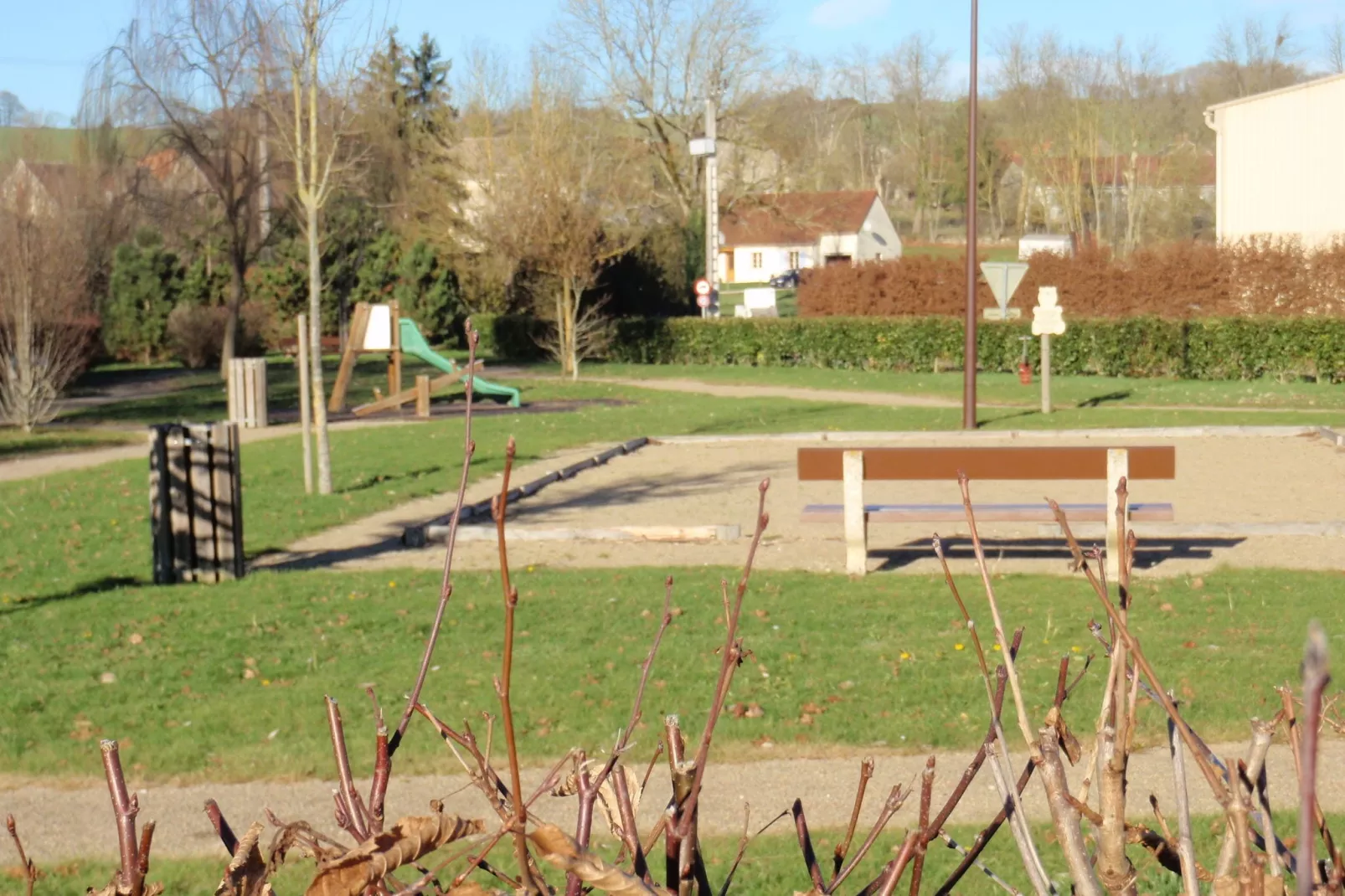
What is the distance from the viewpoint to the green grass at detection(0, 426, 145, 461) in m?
19.3

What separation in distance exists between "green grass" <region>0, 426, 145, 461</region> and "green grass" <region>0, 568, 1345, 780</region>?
10569 mm

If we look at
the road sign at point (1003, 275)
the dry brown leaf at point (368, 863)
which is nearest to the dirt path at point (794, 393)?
the road sign at point (1003, 275)

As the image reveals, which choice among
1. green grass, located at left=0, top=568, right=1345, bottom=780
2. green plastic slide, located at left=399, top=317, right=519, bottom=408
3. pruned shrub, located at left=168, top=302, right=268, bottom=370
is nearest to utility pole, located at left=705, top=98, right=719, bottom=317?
pruned shrub, located at left=168, top=302, right=268, bottom=370

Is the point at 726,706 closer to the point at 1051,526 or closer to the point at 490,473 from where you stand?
the point at 1051,526

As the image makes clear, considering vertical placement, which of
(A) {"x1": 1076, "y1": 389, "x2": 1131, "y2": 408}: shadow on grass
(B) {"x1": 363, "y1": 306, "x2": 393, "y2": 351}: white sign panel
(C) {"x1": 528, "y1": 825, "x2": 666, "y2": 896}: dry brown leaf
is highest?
(B) {"x1": 363, "y1": 306, "x2": 393, "y2": 351}: white sign panel

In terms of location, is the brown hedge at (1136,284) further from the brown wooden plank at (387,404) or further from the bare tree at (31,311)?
the bare tree at (31,311)

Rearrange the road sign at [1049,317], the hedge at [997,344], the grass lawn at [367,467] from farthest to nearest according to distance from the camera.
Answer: the hedge at [997,344] < the road sign at [1049,317] < the grass lawn at [367,467]

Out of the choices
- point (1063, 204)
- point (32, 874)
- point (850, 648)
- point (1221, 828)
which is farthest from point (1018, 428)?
point (1063, 204)

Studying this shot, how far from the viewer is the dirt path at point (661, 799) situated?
5.34 m

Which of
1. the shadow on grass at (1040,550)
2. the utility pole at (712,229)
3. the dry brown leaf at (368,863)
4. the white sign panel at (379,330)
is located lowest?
the shadow on grass at (1040,550)

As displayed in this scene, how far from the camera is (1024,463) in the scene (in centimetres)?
941

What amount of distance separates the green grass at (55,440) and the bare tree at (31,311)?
1.35 feet

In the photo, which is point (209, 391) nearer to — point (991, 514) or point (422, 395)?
point (422, 395)

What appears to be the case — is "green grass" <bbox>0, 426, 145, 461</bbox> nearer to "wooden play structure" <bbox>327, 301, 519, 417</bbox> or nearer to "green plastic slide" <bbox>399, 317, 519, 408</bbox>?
"wooden play structure" <bbox>327, 301, 519, 417</bbox>
